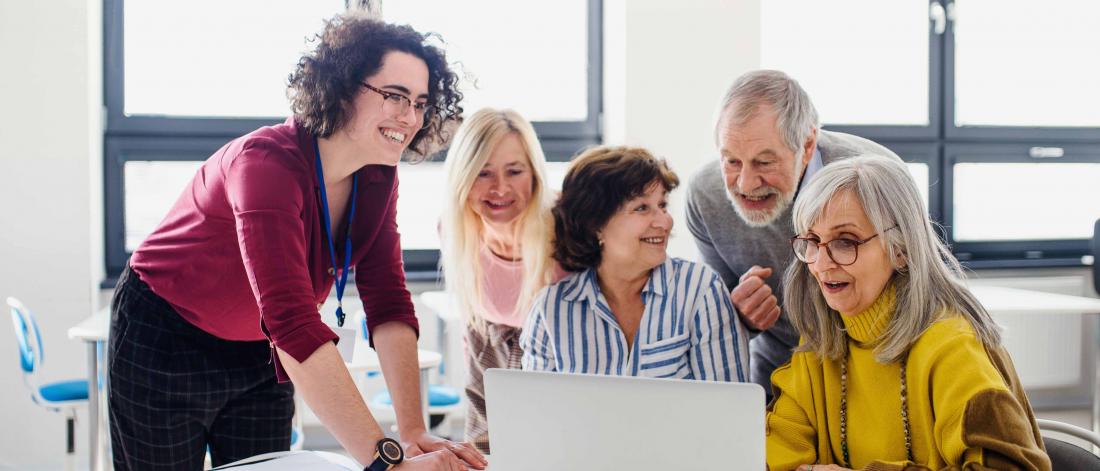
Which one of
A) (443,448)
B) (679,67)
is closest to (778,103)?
(443,448)

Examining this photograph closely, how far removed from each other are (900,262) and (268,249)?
102 cm

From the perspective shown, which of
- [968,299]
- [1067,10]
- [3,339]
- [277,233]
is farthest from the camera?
[1067,10]

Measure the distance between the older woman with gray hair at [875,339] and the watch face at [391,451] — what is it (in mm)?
638

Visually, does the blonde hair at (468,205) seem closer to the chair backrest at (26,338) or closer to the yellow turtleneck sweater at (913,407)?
the yellow turtleneck sweater at (913,407)

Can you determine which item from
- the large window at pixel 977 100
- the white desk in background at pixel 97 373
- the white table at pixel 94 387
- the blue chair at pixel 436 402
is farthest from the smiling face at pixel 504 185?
the large window at pixel 977 100

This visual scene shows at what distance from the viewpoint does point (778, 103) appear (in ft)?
6.49

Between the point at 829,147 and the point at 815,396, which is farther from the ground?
the point at 829,147

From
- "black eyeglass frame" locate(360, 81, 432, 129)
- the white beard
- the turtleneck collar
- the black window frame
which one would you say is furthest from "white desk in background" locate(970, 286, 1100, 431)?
"black eyeglass frame" locate(360, 81, 432, 129)

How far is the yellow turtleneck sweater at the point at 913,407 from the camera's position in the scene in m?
1.34

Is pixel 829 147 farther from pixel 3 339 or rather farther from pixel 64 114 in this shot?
pixel 3 339

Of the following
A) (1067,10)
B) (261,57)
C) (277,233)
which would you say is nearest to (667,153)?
(261,57)

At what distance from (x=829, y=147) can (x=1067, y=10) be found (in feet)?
12.0

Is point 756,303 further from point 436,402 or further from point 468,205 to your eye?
point 436,402

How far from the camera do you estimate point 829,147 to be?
212cm
